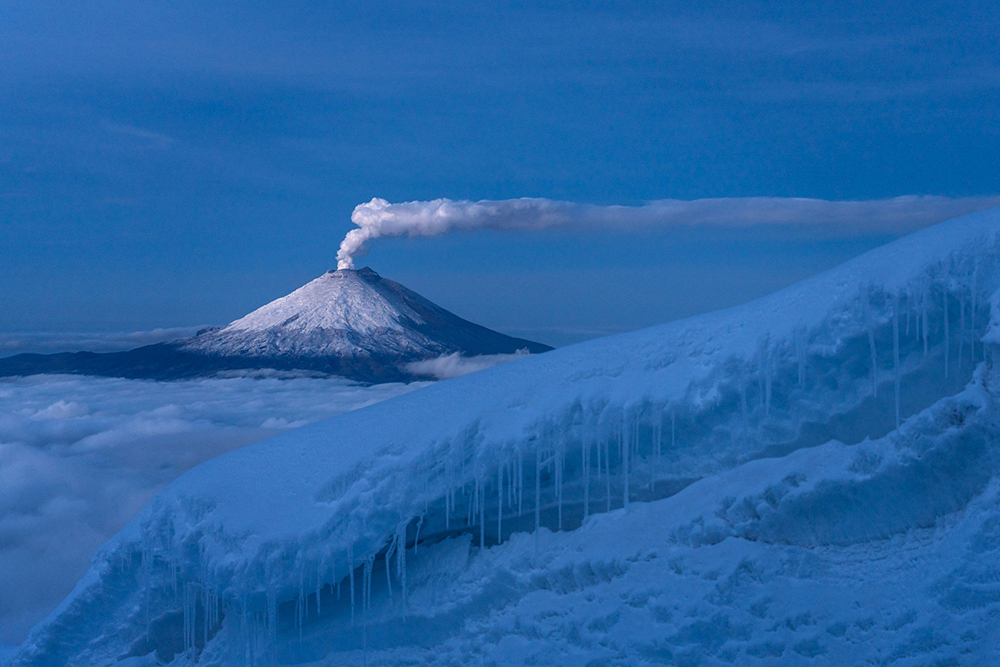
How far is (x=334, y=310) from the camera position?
96500 millimetres

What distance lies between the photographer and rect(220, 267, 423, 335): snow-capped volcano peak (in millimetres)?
95875

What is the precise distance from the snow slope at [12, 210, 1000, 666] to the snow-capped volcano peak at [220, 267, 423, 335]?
87.1 metres

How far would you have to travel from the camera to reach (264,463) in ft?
30.2

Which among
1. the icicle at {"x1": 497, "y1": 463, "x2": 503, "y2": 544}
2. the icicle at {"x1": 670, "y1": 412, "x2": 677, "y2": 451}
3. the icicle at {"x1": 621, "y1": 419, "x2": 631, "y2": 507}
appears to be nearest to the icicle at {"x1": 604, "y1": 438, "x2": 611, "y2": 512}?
the icicle at {"x1": 621, "y1": 419, "x2": 631, "y2": 507}

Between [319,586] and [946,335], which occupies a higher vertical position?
[946,335]

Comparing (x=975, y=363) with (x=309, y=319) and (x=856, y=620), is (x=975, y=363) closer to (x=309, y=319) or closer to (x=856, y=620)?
(x=856, y=620)

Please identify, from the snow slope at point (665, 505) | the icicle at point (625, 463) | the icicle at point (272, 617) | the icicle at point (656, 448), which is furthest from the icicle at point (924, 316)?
the icicle at point (272, 617)

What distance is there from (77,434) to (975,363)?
7114 centimetres

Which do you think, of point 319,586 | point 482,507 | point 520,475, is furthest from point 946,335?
point 319,586

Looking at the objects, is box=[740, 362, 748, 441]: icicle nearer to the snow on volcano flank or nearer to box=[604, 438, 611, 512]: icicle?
box=[604, 438, 611, 512]: icicle

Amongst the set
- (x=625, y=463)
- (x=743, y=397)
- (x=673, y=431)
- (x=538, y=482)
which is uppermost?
(x=743, y=397)

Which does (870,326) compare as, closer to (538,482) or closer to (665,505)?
(665,505)

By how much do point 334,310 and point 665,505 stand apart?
9270 centimetres

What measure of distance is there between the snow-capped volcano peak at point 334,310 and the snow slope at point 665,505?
87125mm
